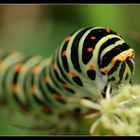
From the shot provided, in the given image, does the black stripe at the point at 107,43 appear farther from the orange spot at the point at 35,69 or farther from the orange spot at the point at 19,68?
the orange spot at the point at 19,68

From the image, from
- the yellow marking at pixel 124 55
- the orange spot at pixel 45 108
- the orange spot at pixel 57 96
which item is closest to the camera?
the yellow marking at pixel 124 55

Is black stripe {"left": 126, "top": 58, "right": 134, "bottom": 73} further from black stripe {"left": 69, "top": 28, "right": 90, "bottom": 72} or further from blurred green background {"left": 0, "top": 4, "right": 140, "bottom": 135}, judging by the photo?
blurred green background {"left": 0, "top": 4, "right": 140, "bottom": 135}

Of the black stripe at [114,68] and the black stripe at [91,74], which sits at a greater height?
the black stripe at [114,68]

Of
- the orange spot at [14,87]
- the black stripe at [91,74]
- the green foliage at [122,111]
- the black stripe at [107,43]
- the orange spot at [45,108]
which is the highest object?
the black stripe at [107,43]

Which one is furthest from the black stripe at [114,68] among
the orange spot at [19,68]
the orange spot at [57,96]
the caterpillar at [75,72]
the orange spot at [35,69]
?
the orange spot at [19,68]

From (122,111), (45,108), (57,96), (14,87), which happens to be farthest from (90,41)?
(14,87)

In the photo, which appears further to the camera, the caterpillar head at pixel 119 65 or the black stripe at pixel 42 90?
the black stripe at pixel 42 90

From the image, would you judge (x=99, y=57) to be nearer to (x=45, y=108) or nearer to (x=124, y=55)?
(x=124, y=55)

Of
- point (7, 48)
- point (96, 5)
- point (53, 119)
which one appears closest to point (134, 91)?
point (53, 119)
